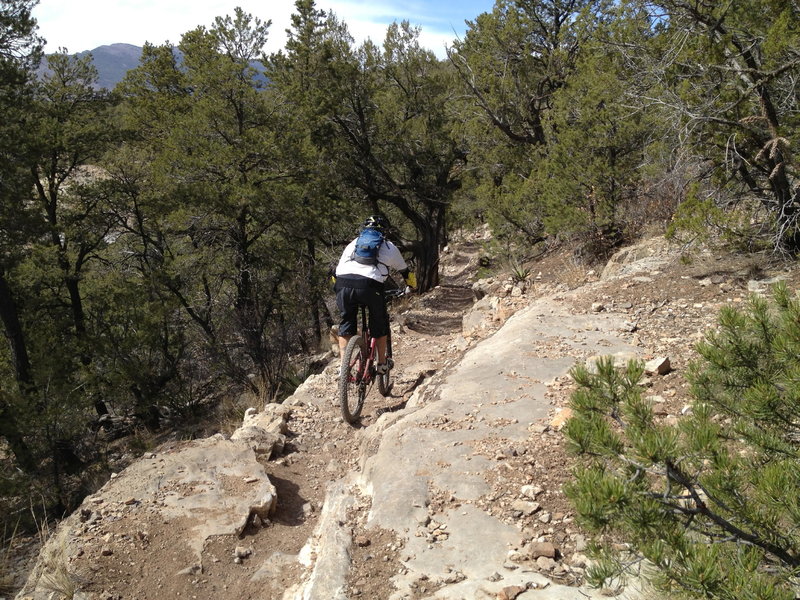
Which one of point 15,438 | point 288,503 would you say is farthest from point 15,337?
point 288,503

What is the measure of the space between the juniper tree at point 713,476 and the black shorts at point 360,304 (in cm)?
335

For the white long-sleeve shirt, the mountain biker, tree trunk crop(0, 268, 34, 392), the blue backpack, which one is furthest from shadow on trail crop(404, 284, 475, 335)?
tree trunk crop(0, 268, 34, 392)

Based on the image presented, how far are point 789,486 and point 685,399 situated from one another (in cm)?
261

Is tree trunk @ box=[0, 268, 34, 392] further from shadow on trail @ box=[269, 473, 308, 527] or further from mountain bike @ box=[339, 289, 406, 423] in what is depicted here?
shadow on trail @ box=[269, 473, 308, 527]

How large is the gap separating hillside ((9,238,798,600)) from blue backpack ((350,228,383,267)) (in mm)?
1396

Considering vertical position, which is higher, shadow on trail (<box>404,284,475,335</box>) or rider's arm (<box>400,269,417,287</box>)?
rider's arm (<box>400,269,417,287</box>)

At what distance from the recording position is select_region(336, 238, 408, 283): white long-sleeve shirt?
543 cm

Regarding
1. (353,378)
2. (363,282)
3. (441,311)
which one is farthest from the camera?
(441,311)

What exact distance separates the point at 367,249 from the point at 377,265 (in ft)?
0.59

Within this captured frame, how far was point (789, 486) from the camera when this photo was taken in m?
1.90

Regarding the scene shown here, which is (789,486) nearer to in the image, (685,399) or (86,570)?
(685,399)

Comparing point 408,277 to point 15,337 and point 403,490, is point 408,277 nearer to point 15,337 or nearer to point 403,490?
point 403,490

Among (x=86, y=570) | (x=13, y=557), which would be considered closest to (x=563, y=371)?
(x=86, y=570)

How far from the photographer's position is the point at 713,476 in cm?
207
